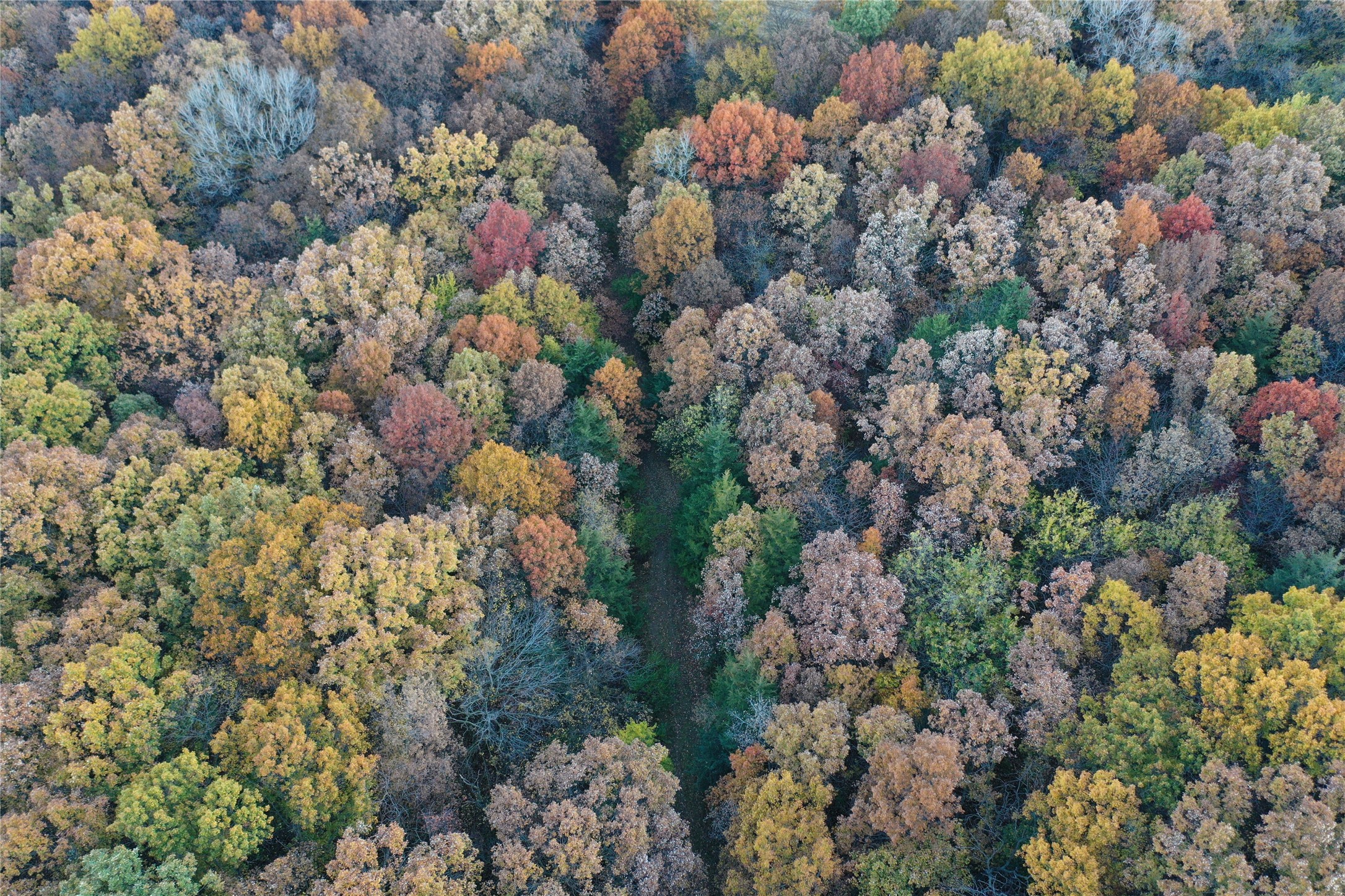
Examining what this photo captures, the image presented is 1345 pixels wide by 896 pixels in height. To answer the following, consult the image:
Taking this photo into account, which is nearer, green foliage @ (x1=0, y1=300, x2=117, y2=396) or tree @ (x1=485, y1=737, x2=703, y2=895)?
tree @ (x1=485, y1=737, x2=703, y2=895)

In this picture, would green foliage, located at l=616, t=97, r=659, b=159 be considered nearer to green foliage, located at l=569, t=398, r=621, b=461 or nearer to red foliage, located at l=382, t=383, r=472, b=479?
green foliage, located at l=569, t=398, r=621, b=461

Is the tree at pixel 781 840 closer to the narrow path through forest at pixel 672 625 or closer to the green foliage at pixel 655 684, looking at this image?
the narrow path through forest at pixel 672 625

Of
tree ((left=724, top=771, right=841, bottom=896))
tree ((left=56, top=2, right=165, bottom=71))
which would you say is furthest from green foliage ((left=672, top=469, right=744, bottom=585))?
tree ((left=56, top=2, right=165, bottom=71))

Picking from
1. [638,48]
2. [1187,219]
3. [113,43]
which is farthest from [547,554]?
[113,43]

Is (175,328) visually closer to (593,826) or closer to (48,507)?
(48,507)

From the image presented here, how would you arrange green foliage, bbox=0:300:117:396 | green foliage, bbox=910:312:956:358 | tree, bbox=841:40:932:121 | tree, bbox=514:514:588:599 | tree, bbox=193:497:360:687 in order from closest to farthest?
tree, bbox=193:497:360:687
tree, bbox=514:514:588:599
green foliage, bbox=0:300:117:396
green foliage, bbox=910:312:956:358
tree, bbox=841:40:932:121

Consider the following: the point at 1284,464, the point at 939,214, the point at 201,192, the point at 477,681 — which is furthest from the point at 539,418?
the point at 1284,464
